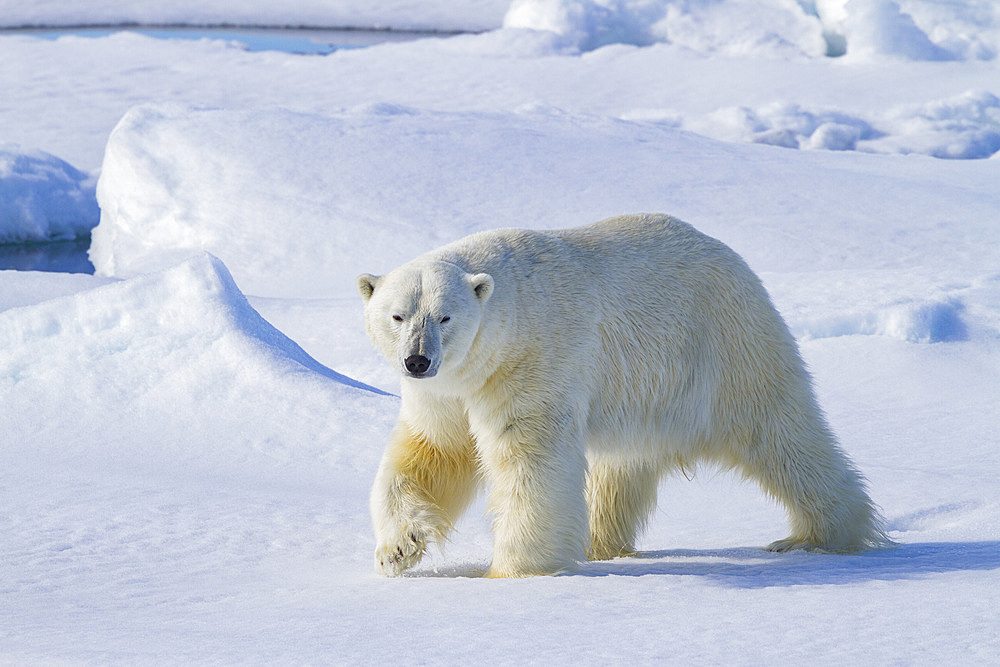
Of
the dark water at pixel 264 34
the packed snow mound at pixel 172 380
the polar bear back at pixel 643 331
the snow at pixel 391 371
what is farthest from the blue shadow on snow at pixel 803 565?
the dark water at pixel 264 34

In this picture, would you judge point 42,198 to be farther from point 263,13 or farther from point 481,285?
point 263,13

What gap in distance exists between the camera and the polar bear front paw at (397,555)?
8.93 feet

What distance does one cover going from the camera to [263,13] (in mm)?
21141

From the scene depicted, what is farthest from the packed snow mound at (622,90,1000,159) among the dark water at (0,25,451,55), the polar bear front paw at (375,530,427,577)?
the dark water at (0,25,451,55)

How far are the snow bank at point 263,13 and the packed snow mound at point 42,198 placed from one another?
11827 millimetres

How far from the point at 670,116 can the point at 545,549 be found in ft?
27.9

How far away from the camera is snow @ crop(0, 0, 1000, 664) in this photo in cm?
208

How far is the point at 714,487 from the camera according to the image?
3.91 metres

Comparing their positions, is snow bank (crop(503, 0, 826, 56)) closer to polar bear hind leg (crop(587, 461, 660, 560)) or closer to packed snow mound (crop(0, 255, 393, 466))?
packed snow mound (crop(0, 255, 393, 466))

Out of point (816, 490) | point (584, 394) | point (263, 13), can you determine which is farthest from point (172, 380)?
point (263, 13)

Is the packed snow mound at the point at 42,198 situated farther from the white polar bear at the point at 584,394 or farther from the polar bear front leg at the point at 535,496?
the polar bear front leg at the point at 535,496

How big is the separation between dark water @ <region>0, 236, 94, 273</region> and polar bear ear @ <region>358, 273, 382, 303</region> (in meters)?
7.00

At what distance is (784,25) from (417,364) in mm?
13813

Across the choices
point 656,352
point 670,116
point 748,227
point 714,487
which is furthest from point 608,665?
point 670,116
